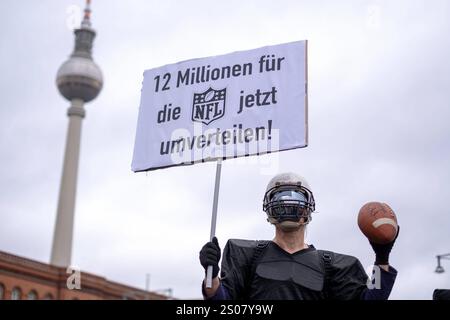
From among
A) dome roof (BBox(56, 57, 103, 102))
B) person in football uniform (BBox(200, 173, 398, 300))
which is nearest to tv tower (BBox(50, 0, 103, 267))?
dome roof (BBox(56, 57, 103, 102))

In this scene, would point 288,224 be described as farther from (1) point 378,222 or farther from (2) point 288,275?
(1) point 378,222

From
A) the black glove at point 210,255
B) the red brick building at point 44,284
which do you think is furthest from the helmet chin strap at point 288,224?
the red brick building at point 44,284

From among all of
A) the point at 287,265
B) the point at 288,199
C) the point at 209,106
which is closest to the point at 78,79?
the point at 209,106

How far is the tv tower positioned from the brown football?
365 feet

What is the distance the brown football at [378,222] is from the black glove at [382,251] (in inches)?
2.9

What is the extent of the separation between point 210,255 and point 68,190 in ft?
371


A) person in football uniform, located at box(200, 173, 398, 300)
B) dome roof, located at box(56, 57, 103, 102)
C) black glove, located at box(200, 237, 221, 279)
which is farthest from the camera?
dome roof, located at box(56, 57, 103, 102)

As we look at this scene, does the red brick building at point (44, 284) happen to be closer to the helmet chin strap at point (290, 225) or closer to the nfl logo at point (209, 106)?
the nfl logo at point (209, 106)

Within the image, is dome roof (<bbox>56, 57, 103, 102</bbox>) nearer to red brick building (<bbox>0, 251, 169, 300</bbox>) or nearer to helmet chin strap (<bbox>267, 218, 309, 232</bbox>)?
red brick building (<bbox>0, 251, 169, 300</bbox>)

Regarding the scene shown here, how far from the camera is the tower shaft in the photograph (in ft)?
377

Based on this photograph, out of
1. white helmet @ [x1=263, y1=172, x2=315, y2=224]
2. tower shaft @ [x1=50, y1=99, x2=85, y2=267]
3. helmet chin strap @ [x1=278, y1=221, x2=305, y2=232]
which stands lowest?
helmet chin strap @ [x1=278, y1=221, x2=305, y2=232]

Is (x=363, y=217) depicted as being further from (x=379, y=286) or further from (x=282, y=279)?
(x=282, y=279)

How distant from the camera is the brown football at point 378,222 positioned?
5.87 m
